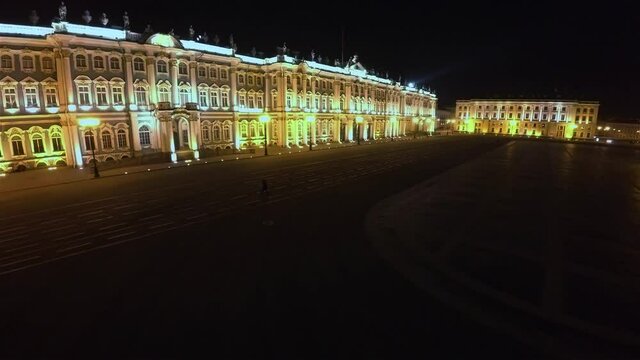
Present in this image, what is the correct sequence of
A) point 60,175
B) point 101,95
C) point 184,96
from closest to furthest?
1. point 60,175
2. point 101,95
3. point 184,96

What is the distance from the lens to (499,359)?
309 inches

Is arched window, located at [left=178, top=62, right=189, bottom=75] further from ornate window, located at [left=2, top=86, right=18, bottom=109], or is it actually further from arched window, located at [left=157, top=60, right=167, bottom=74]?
ornate window, located at [left=2, top=86, right=18, bottom=109]

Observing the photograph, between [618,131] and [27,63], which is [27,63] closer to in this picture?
[27,63]

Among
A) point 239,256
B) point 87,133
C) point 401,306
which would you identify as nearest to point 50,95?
point 87,133

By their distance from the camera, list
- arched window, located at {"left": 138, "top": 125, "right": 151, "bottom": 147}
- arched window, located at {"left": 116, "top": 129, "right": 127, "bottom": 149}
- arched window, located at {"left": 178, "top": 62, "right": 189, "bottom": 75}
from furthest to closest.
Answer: arched window, located at {"left": 178, "top": 62, "right": 189, "bottom": 75}
arched window, located at {"left": 138, "top": 125, "right": 151, "bottom": 147}
arched window, located at {"left": 116, "top": 129, "right": 127, "bottom": 149}

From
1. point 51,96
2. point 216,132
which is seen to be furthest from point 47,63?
point 216,132

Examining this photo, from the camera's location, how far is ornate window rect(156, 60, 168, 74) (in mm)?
42281

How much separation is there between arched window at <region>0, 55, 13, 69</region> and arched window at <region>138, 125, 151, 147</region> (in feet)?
42.4

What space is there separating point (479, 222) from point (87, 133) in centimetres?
4048

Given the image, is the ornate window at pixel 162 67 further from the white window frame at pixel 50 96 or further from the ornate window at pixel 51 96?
→ the ornate window at pixel 51 96

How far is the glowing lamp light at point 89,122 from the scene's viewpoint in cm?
3663

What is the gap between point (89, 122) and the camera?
122ft

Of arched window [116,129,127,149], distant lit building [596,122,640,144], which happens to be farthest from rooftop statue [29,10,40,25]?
distant lit building [596,122,640,144]

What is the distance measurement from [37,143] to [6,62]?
26.9 feet
